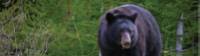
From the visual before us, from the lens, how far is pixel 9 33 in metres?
10.8

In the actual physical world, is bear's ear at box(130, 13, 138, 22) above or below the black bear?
above

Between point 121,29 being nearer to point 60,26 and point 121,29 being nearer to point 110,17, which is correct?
point 110,17

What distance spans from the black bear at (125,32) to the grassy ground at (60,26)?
3327mm

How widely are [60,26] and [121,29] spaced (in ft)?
21.3

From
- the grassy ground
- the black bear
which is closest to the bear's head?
the black bear

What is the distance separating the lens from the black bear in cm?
→ 541

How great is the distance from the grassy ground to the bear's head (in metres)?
3.84

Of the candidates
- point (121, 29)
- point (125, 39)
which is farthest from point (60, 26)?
point (125, 39)

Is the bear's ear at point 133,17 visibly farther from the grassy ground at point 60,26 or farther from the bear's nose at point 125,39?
the grassy ground at point 60,26

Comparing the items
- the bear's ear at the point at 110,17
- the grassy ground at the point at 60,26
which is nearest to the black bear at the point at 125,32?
the bear's ear at the point at 110,17

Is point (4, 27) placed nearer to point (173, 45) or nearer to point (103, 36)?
point (173, 45)

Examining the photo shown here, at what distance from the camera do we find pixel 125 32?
5.36 m

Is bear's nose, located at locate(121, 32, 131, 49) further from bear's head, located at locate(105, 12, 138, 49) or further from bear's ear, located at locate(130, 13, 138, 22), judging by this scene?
bear's ear, located at locate(130, 13, 138, 22)

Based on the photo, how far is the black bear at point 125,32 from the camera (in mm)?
5414
